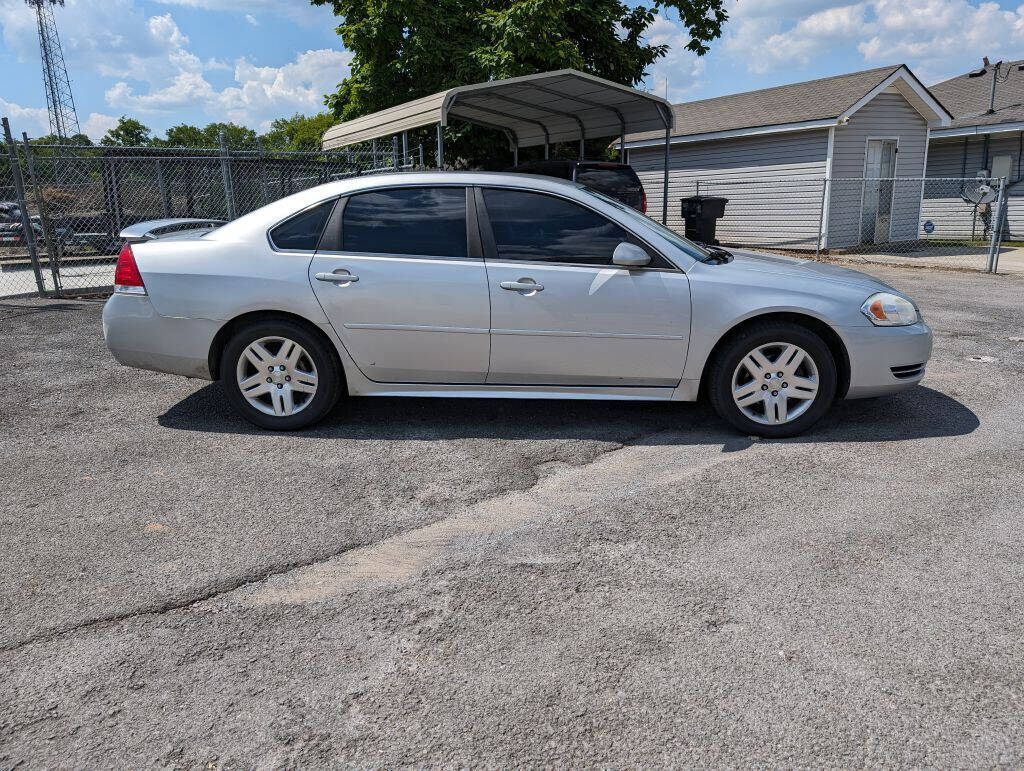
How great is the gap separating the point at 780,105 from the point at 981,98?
7622mm

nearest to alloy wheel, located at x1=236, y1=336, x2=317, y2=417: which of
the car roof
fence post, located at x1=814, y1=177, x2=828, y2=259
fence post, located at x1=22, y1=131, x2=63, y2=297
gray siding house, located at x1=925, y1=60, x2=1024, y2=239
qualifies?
the car roof

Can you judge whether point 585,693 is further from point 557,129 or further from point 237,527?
point 557,129

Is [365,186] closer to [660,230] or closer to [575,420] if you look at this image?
[660,230]

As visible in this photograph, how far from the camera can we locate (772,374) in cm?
464

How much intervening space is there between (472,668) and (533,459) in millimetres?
1973

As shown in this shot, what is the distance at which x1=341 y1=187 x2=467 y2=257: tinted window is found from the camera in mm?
4695

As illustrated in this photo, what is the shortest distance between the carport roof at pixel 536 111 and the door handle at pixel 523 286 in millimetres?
5306

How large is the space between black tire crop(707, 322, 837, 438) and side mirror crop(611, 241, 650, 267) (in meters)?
0.72

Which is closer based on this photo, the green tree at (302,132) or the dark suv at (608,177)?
the dark suv at (608,177)

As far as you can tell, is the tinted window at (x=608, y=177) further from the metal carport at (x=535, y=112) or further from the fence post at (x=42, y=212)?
the fence post at (x=42, y=212)

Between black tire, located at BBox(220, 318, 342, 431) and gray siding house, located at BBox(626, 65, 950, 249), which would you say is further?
gray siding house, located at BBox(626, 65, 950, 249)

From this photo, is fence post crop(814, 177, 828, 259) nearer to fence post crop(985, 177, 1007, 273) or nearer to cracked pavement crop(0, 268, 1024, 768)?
fence post crop(985, 177, 1007, 273)

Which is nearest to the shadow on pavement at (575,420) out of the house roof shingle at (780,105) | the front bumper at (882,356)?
the front bumper at (882,356)

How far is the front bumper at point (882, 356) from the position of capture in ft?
15.1
